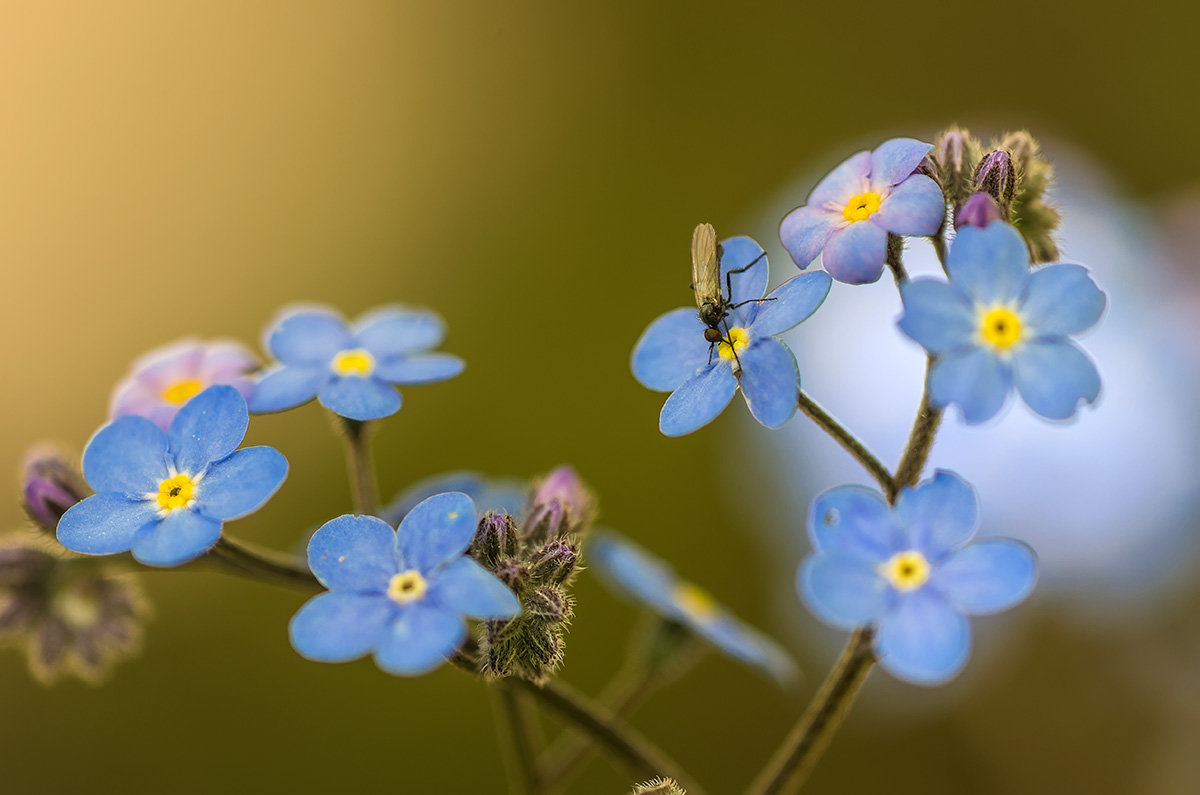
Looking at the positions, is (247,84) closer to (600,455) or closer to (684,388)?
(600,455)

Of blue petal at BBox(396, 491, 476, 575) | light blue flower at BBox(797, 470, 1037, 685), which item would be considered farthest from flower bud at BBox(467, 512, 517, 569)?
light blue flower at BBox(797, 470, 1037, 685)

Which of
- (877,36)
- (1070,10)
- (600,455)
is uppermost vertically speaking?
(1070,10)

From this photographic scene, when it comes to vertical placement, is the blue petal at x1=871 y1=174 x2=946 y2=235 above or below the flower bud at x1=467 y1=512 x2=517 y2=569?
above

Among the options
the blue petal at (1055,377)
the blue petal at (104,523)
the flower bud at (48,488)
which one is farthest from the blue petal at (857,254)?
the flower bud at (48,488)

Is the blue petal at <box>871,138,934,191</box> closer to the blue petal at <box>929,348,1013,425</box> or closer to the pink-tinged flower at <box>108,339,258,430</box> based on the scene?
the blue petal at <box>929,348,1013,425</box>

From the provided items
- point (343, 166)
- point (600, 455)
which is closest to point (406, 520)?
point (600, 455)
